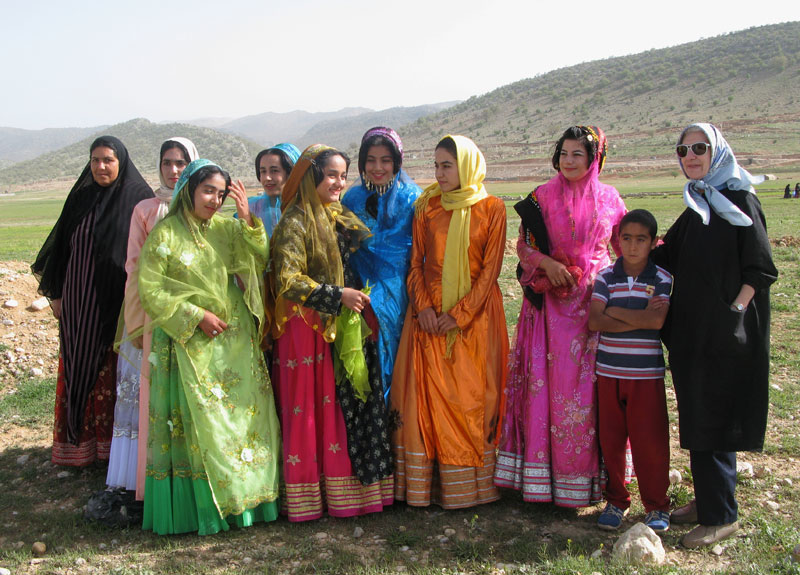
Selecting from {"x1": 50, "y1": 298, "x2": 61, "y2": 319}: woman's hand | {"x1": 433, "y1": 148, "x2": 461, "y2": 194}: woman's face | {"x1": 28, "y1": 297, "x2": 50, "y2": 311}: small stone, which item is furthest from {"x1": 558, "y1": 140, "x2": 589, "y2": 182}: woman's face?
{"x1": 28, "y1": 297, "x2": 50, "y2": 311}: small stone

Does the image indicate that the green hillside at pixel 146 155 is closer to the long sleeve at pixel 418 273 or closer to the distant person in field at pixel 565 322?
the long sleeve at pixel 418 273

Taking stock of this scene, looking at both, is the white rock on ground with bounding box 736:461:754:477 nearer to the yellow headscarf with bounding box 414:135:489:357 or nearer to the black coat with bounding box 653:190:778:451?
the black coat with bounding box 653:190:778:451

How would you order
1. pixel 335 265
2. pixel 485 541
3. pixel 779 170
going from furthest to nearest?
1. pixel 779 170
2. pixel 335 265
3. pixel 485 541

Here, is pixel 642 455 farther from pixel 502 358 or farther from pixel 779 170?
pixel 779 170

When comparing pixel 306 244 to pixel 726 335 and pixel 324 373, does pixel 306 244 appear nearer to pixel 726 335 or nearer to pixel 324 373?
pixel 324 373

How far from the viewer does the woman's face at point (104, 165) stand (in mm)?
3990

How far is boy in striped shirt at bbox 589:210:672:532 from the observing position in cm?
313

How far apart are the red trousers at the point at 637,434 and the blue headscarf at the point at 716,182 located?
2.90 ft

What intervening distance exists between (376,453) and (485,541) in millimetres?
725

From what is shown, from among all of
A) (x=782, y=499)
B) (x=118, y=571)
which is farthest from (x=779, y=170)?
(x=118, y=571)

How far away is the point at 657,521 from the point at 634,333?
0.97 meters

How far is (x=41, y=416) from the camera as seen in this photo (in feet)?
16.8

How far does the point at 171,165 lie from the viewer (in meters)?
3.86

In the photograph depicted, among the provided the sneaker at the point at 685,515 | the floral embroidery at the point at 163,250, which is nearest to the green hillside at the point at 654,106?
the sneaker at the point at 685,515
